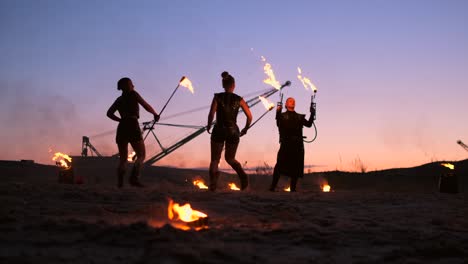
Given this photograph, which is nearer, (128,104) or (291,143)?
(128,104)

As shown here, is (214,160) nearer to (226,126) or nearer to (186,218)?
(226,126)

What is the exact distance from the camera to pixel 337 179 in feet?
64.8

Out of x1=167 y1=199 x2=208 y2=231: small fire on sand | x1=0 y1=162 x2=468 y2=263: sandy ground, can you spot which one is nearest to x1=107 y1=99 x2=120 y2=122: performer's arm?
x1=0 y1=162 x2=468 y2=263: sandy ground

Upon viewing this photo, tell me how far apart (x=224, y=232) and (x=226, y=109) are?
4.57m

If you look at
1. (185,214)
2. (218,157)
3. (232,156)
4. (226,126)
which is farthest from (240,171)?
(185,214)

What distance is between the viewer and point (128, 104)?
8.77 m

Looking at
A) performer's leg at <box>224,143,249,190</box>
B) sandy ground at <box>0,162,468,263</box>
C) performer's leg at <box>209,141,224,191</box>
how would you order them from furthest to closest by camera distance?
performer's leg at <box>224,143,249,190</box> → performer's leg at <box>209,141,224,191</box> → sandy ground at <box>0,162,468,263</box>

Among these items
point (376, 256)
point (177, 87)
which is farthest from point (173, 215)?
point (177, 87)

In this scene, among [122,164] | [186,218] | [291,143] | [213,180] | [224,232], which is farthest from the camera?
[291,143]

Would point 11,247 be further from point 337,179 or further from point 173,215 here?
point 337,179

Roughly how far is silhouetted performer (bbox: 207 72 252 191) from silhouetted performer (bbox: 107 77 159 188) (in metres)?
1.20

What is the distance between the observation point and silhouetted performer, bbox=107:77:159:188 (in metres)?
8.68

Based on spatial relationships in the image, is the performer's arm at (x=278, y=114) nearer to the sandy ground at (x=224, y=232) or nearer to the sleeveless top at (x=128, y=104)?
the sleeveless top at (x=128, y=104)

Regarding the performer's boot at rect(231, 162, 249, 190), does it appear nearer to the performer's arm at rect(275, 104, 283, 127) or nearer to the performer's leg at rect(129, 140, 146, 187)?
the performer's arm at rect(275, 104, 283, 127)
